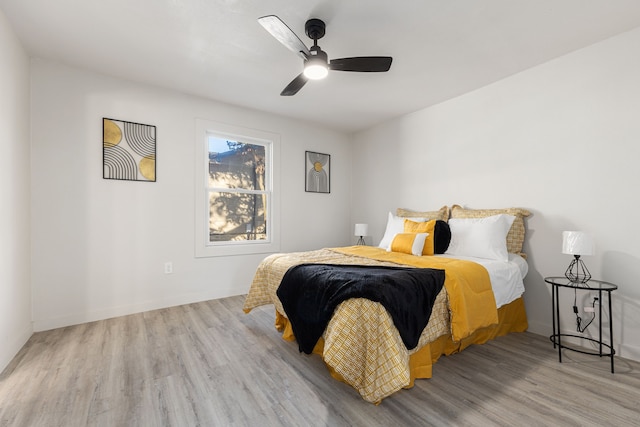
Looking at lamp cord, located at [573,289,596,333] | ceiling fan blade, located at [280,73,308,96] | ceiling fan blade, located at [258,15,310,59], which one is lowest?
lamp cord, located at [573,289,596,333]

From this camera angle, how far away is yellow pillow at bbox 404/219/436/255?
2.98 m

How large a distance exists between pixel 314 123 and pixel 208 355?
348 centimetres

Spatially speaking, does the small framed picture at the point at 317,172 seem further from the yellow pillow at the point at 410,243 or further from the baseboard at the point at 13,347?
the baseboard at the point at 13,347

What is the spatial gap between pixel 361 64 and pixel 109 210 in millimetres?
2845

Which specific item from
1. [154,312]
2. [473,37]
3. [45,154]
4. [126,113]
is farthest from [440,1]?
[154,312]

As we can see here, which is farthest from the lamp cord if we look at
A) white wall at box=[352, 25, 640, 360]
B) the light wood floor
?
the light wood floor

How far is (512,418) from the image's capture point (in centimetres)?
156

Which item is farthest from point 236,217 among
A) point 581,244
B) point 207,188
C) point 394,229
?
point 581,244

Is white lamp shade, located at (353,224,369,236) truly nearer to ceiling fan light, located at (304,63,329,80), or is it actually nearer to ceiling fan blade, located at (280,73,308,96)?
ceiling fan blade, located at (280,73,308,96)

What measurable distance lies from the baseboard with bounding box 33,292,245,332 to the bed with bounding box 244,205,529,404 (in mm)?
1091

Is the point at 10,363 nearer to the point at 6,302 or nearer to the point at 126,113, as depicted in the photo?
the point at 6,302

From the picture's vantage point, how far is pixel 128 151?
10.4 feet

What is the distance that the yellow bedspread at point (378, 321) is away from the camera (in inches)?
63.7

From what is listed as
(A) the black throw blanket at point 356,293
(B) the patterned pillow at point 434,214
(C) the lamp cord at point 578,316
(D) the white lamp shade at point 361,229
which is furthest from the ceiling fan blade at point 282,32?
(C) the lamp cord at point 578,316
